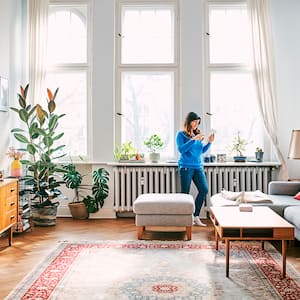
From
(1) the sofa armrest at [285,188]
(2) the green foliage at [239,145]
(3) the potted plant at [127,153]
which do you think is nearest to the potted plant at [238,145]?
(2) the green foliage at [239,145]

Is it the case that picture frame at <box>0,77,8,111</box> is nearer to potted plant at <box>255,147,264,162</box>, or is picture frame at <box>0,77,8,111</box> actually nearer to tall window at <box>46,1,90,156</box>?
tall window at <box>46,1,90,156</box>

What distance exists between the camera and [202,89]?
6305mm

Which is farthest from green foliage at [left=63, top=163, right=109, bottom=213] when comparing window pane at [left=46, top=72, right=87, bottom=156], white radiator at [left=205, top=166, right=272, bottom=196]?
white radiator at [left=205, top=166, right=272, bottom=196]

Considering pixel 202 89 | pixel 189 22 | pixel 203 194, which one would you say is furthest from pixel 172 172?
pixel 189 22

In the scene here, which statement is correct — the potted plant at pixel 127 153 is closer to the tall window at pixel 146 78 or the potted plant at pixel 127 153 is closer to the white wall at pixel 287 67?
the tall window at pixel 146 78

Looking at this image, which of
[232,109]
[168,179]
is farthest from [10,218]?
[232,109]

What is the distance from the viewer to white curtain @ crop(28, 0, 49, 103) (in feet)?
20.6

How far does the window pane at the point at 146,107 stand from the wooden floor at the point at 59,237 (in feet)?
4.33

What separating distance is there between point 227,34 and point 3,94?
11.2 feet

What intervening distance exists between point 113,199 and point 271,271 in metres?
3.06

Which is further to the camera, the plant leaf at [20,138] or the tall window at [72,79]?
the tall window at [72,79]

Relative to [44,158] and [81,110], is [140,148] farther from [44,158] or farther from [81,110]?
[44,158]

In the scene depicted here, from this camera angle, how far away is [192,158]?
5.63 meters

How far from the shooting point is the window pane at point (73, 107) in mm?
6508
